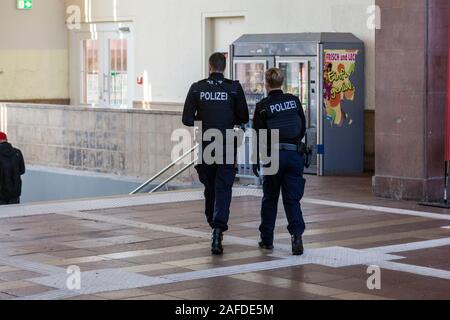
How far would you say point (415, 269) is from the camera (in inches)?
378

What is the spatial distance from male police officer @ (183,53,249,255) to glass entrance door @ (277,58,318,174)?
787cm

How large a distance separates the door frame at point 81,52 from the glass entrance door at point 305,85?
20.8ft

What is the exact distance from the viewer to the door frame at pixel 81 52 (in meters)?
23.9

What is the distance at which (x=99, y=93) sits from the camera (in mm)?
25203

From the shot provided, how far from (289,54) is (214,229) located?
331 inches

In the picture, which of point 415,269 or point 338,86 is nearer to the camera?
point 415,269

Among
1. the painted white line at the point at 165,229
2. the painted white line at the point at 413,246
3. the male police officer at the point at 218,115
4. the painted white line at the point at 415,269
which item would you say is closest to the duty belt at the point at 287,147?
the male police officer at the point at 218,115

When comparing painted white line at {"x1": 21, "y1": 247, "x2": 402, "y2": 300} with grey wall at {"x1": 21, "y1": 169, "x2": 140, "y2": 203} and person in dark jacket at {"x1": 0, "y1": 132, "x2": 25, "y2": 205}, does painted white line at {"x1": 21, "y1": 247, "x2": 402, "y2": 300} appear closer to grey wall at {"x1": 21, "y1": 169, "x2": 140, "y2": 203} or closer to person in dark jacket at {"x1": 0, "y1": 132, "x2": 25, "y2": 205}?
person in dark jacket at {"x1": 0, "y1": 132, "x2": 25, "y2": 205}

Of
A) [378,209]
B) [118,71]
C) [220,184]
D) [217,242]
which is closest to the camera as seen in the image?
[220,184]

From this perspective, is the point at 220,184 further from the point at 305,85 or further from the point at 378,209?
the point at 305,85

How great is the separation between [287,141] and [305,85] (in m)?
8.26

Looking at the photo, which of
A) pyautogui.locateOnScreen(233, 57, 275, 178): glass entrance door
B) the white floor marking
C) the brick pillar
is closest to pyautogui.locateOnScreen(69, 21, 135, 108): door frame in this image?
pyautogui.locateOnScreen(233, 57, 275, 178): glass entrance door

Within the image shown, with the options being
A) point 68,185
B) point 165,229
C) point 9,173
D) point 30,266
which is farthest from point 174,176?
point 30,266
